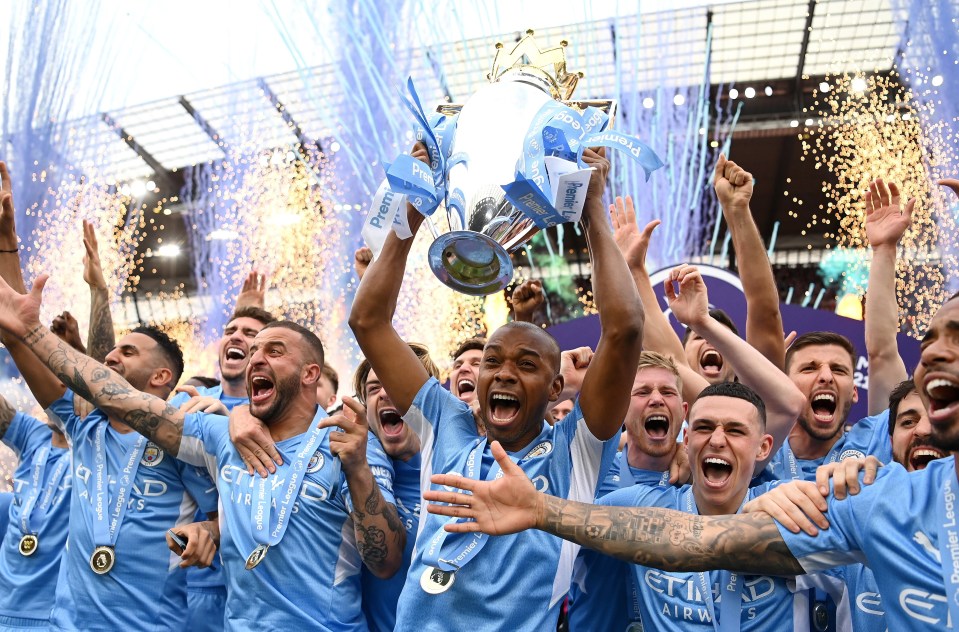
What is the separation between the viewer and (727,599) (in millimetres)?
2717

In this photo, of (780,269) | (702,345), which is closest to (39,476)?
(702,345)

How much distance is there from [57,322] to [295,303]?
16.2m

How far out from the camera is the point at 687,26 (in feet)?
54.9

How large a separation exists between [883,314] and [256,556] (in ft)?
8.75

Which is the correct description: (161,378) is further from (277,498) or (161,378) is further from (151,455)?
(277,498)

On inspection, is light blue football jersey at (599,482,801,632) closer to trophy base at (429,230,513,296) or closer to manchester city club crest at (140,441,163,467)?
trophy base at (429,230,513,296)

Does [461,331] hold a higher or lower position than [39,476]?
higher

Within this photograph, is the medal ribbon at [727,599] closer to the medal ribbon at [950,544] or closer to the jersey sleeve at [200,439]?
the medal ribbon at [950,544]

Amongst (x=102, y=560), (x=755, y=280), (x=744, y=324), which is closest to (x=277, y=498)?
(x=102, y=560)

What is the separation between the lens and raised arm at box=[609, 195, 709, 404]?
158 inches

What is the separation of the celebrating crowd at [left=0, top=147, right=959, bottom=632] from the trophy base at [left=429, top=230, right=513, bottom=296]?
0.37m

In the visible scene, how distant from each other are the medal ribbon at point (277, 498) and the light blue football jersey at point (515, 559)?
0.56 metres

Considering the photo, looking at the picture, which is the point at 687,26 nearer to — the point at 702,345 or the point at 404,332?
the point at 404,332

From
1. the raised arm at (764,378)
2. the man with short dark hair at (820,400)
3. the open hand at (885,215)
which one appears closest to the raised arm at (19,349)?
the raised arm at (764,378)
